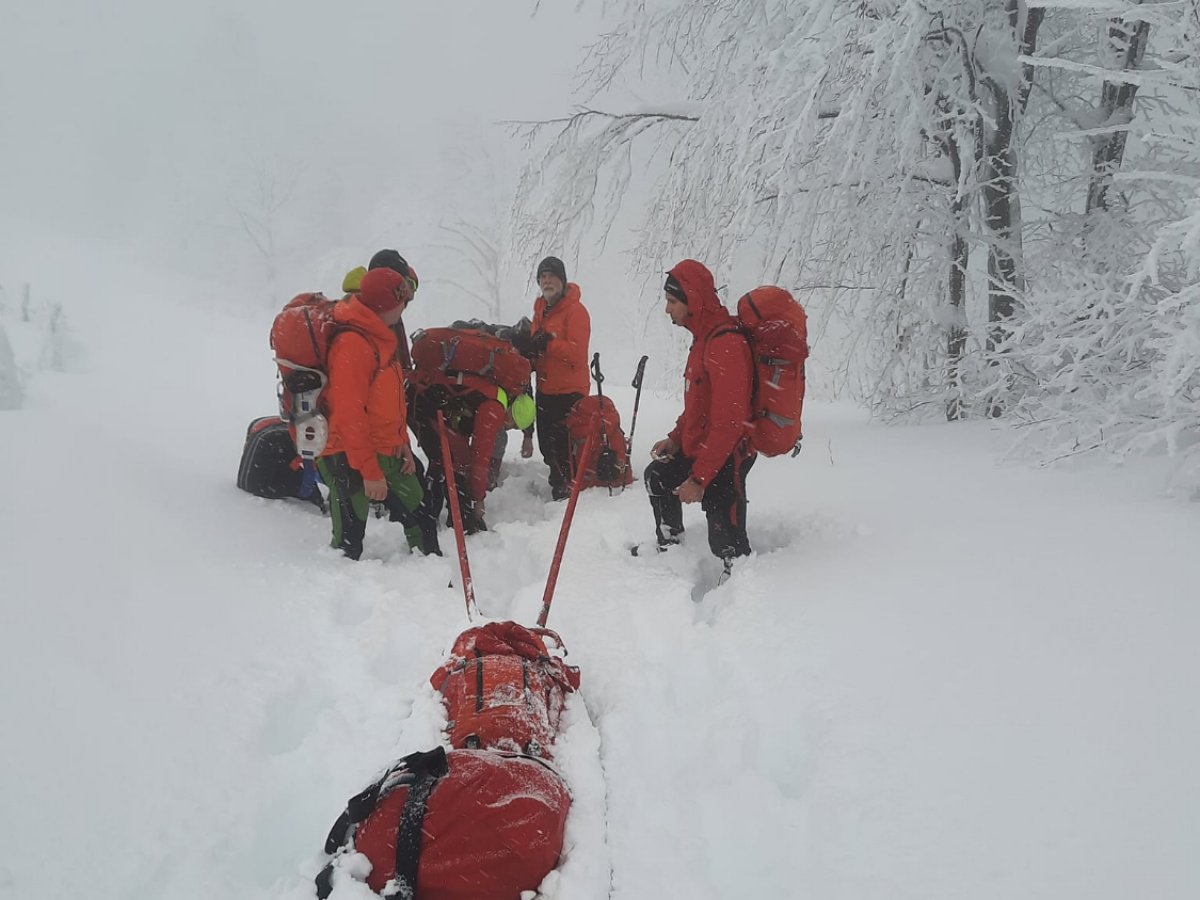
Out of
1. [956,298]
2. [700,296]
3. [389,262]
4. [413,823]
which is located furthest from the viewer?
[956,298]

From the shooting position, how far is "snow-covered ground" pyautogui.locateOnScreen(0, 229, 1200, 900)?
6.19 ft

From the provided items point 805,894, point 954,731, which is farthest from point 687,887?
point 954,731

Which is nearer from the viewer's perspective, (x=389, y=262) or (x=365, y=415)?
(x=365, y=415)

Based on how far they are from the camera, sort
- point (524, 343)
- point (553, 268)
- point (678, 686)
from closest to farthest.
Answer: point (678, 686) < point (553, 268) < point (524, 343)

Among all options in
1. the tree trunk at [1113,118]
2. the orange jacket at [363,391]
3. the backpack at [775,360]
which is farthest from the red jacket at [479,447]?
the tree trunk at [1113,118]

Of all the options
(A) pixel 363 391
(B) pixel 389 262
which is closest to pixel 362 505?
(A) pixel 363 391

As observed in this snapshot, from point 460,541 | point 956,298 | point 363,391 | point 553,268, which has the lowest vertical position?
point 460,541

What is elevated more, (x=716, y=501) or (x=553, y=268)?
(x=553, y=268)

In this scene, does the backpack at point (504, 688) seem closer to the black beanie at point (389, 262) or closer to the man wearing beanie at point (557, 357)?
the black beanie at point (389, 262)

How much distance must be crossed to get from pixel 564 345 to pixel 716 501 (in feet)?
7.39

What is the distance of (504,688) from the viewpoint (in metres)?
2.38

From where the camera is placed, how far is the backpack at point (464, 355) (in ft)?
15.8

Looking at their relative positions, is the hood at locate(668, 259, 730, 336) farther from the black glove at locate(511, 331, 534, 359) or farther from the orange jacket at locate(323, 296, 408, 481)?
the black glove at locate(511, 331, 534, 359)

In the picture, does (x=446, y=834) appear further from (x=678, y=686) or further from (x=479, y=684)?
(x=678, y=686)
